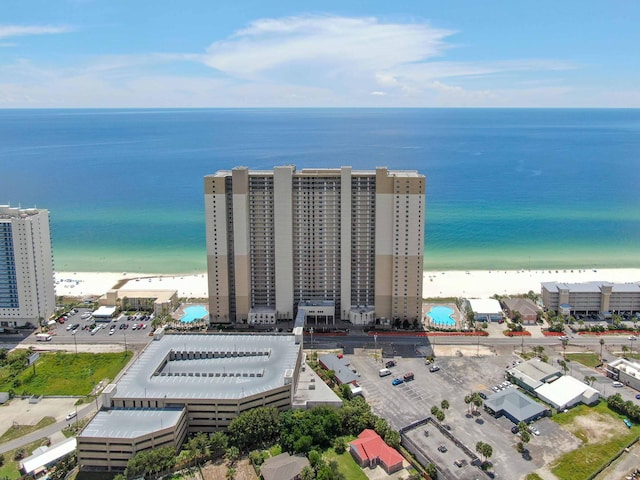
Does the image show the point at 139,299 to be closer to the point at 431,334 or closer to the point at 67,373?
the point at 67,373

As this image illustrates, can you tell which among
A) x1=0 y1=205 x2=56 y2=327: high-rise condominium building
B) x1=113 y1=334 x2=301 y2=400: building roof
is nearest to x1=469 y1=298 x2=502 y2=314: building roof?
x1=113 y1=334 x2=301 y2=400: building roof

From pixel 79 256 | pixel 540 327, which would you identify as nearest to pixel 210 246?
pixel 540 327

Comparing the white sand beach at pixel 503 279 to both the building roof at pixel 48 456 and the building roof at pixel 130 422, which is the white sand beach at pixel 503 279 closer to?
the building roof at pixel 130 422

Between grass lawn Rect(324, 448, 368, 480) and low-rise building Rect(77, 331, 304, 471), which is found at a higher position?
low-rise building Rect(77, 331, 304, 471)

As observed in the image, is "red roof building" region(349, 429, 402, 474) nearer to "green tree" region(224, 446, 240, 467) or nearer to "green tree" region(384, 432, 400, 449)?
"green tree" region(384, 432, 400, 449)

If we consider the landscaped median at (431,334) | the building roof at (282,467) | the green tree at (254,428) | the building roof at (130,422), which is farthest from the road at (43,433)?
the landscaped median at (431,334)

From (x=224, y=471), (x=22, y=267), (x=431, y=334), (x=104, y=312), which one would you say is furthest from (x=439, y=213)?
(x=224, y=471)

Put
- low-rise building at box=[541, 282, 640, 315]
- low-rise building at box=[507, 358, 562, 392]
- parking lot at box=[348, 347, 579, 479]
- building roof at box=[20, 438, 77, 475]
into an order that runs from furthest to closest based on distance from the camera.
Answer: low-rise building at box=[541, 282, 640, 315] → low-rise building at box=[507, 358, 562, 392] → parking lot at box=[348, 347, 579, 479] → building roof at box=[20, 438, 77, 475]
